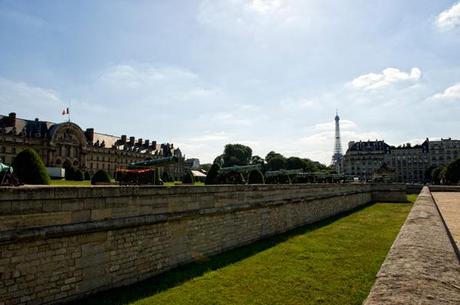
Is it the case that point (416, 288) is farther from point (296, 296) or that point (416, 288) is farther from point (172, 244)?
point (172, 244)

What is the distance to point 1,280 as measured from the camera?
653 centimetres

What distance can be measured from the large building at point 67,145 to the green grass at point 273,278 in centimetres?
4237

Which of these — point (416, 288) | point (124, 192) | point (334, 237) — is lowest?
point (334, 237)

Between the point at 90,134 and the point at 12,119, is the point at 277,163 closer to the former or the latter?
the point at 90,134

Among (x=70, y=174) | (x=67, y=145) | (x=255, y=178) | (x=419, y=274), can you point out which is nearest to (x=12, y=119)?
(x=67, y=145)

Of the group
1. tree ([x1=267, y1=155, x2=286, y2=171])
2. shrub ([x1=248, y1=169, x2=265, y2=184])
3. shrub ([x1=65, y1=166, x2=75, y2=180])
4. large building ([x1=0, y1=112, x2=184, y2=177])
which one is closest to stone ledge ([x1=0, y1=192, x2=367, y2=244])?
shrub ([x1=248, y1=169, x2=265, y2=184])

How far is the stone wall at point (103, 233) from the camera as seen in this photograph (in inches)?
268

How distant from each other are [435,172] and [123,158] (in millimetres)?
70086

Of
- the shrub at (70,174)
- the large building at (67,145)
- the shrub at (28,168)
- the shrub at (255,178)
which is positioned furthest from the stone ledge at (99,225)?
the large building at (67,145)

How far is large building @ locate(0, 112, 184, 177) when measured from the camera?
6022 centimetres

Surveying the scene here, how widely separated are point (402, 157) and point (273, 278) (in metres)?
127

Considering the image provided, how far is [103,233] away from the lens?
28.0 feet

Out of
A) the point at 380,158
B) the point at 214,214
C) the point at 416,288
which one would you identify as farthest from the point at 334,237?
the point at 380,158

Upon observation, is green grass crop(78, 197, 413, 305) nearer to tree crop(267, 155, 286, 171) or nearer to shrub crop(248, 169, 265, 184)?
shrub crop(248, 169, 265, 184)
